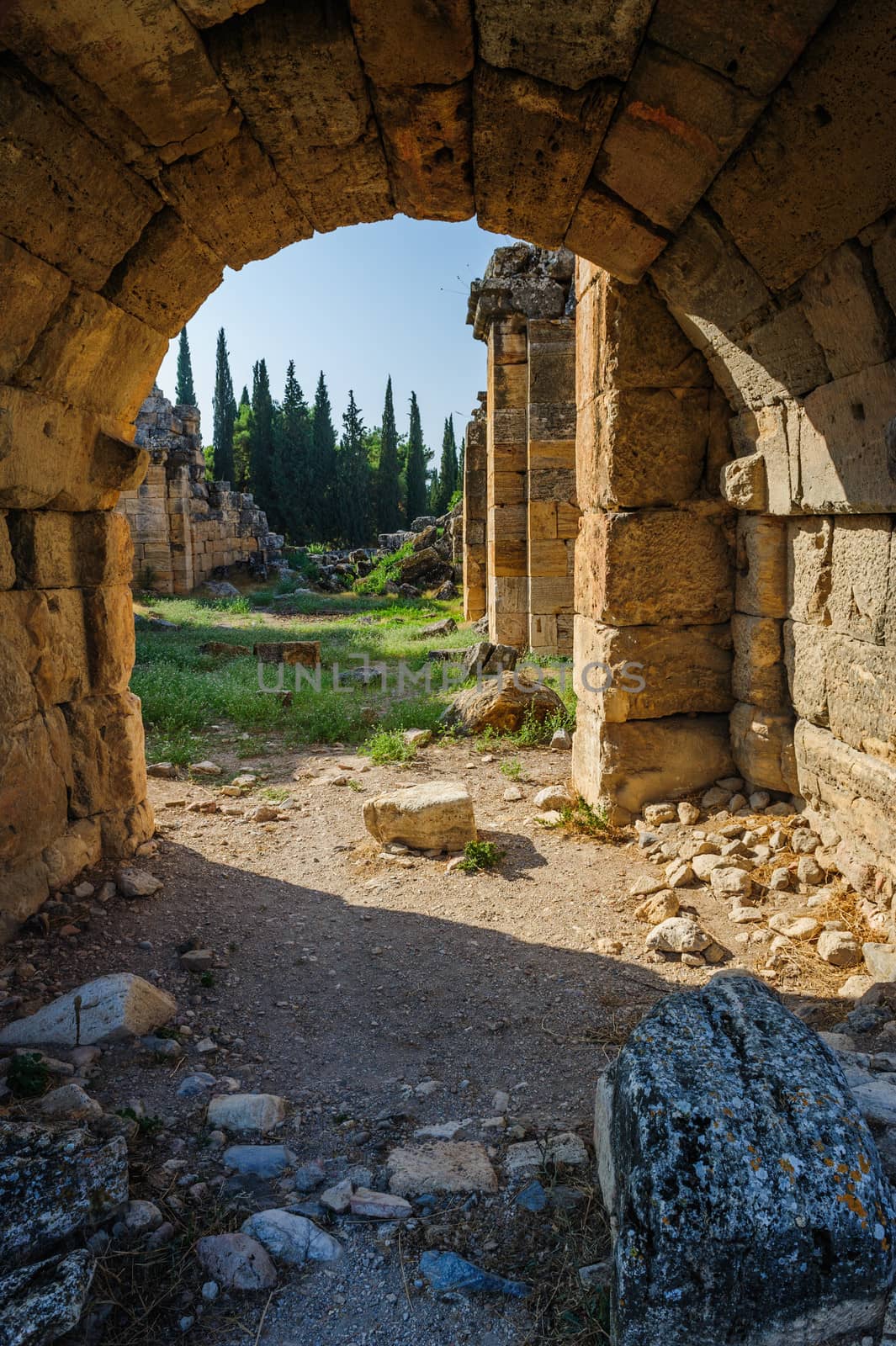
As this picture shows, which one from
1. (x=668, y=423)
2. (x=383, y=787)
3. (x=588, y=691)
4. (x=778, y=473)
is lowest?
(x=383, y=787)

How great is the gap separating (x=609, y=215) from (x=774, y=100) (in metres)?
0.97

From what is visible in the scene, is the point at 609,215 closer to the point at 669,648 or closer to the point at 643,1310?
the point at 669,648

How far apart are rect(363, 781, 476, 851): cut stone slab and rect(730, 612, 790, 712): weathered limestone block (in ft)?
6.03

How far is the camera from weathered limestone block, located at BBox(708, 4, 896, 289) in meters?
2.78

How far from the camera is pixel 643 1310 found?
164 centimetres

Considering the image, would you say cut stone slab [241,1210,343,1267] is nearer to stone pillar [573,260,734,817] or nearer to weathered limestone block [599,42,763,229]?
stone pillar [573,260,734,817]

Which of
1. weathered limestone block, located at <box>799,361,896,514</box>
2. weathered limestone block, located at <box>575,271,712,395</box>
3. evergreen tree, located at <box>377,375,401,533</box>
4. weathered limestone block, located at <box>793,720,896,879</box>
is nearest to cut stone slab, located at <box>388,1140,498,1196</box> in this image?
weathered limestone block, located at <box>793,720,896,879</box>

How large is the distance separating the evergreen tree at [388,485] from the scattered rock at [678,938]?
36154mm

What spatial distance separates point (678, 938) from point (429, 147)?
11.9 ft

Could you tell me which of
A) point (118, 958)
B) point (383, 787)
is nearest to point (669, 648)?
point (383, 787)

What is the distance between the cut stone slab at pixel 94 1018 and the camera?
304cm

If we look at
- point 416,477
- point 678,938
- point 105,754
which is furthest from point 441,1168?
point 416,477

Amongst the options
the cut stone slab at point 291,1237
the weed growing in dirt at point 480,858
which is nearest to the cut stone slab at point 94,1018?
the cut stone slab at point 291,1237

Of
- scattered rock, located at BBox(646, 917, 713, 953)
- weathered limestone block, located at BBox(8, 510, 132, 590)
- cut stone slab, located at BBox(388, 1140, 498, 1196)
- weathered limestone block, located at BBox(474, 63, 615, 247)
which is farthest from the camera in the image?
weathered limestone block, located at BBox(8, 510, 132, 590)
